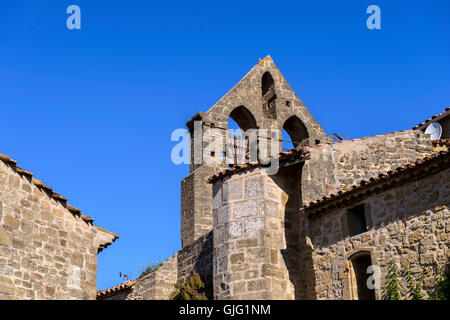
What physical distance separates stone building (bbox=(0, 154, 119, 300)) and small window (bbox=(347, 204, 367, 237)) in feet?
18.5

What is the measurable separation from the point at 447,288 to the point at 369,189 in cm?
301

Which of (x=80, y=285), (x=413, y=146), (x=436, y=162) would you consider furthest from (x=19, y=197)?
(x=413, y=146)

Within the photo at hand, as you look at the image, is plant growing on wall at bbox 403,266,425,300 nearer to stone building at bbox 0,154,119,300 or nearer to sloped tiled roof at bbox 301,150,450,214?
sloped tiled roof at bbox 301,150,450,214

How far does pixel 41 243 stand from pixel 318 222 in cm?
629

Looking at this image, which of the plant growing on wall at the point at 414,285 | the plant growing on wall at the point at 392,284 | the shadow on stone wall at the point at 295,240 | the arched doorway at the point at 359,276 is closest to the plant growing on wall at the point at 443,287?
the plant growing on wall at the point at 414,285

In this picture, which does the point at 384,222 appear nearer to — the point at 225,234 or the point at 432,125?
the point at 225,234

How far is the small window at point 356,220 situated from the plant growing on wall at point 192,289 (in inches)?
184

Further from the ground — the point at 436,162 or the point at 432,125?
the point at 432,125

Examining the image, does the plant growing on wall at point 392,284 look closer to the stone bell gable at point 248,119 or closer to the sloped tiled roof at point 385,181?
the sloped tiled roof at point 385,181

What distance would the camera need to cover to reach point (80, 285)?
658 inches

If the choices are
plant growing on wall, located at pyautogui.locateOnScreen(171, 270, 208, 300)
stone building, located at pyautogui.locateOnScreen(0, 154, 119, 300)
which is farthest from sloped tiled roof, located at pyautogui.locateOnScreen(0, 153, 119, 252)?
plant growing on wall, located at pyautogui.locateOnScreen(171, 270, 208, 300)

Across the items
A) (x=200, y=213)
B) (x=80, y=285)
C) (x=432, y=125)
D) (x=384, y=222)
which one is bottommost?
(x=80, y=285)

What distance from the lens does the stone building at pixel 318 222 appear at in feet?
50.5
